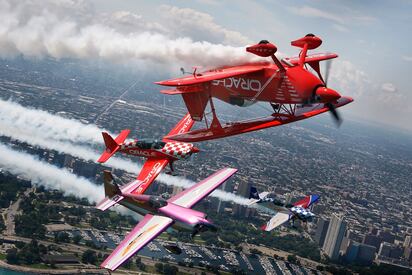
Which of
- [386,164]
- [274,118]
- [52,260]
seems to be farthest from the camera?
[386,164]

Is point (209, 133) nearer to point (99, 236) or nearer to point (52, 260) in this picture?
point (52, 260)

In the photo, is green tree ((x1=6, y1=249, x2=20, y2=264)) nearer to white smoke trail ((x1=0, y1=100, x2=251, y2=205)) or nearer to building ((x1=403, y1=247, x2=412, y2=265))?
white smoke trail ((x1=0, y1=100, x2=251, y2=205))

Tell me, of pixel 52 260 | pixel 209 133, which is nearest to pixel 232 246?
pixel 52 260

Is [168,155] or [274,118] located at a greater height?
[274,118]

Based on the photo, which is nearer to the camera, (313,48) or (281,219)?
(313,48)

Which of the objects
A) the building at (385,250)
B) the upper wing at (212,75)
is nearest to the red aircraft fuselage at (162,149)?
the upper wing at (212,75)

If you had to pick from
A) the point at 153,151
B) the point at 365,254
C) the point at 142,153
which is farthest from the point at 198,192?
the point at 365,254

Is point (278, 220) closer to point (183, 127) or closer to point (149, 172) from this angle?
point (183, 127)
